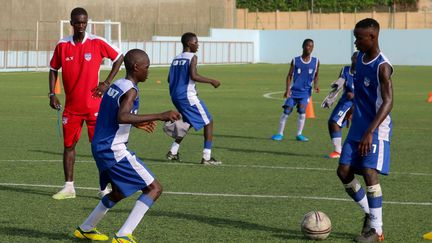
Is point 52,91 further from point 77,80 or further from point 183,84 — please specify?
point 183,84

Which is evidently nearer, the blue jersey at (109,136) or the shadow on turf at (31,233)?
the blue jersey at (109,136)

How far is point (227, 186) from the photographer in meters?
12.1

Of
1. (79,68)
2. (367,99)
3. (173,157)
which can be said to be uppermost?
(79,68)

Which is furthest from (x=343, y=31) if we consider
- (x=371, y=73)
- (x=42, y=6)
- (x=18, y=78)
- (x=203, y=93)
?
(x=371, y=73)

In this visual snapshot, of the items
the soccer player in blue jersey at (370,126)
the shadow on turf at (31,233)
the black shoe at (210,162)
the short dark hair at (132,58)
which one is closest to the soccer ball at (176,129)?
the black shoe at (210,162)

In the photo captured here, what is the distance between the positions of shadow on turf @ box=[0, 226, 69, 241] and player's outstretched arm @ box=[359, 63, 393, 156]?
112 inches

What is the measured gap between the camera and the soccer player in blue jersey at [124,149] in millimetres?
8016

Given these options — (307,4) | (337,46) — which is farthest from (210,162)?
(307,4)

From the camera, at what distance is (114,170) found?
8250 millimetres

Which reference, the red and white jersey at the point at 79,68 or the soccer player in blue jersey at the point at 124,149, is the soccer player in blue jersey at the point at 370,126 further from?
the red and white jersey at the point at 79,68

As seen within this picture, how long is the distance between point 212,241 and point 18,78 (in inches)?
1486

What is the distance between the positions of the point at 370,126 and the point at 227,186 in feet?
12.9

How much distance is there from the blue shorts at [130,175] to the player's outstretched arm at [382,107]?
76.4 inches

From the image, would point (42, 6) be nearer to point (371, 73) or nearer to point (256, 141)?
point (256, 141)
